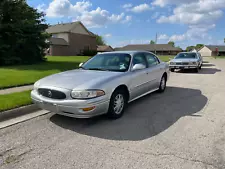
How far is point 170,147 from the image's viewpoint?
11.1 ft

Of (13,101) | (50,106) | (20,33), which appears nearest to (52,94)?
(50,106)

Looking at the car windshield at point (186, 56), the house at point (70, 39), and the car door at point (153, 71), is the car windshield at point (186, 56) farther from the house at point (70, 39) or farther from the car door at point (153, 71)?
the house at point (70, 39)

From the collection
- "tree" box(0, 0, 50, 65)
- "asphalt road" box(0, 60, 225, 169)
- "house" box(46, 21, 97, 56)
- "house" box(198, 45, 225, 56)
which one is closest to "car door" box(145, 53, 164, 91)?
"asphalt road" box(0, 60, 225, 169)

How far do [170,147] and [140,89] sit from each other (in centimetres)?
252

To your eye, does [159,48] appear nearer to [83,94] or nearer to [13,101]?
[13,101]

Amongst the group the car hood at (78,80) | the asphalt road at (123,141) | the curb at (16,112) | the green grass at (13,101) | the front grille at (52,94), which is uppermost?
the car hood at (78,80)

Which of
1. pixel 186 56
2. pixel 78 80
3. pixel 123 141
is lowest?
A: pixel 123 141

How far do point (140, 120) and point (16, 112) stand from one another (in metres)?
3.00

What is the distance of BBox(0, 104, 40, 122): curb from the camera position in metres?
4.62

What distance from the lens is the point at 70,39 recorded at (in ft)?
156

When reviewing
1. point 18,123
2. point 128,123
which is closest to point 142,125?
point 128,123

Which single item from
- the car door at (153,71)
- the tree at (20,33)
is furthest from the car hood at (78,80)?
the tree at (20,33)

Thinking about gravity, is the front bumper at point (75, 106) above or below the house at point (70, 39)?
below

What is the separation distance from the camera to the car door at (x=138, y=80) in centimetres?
531
